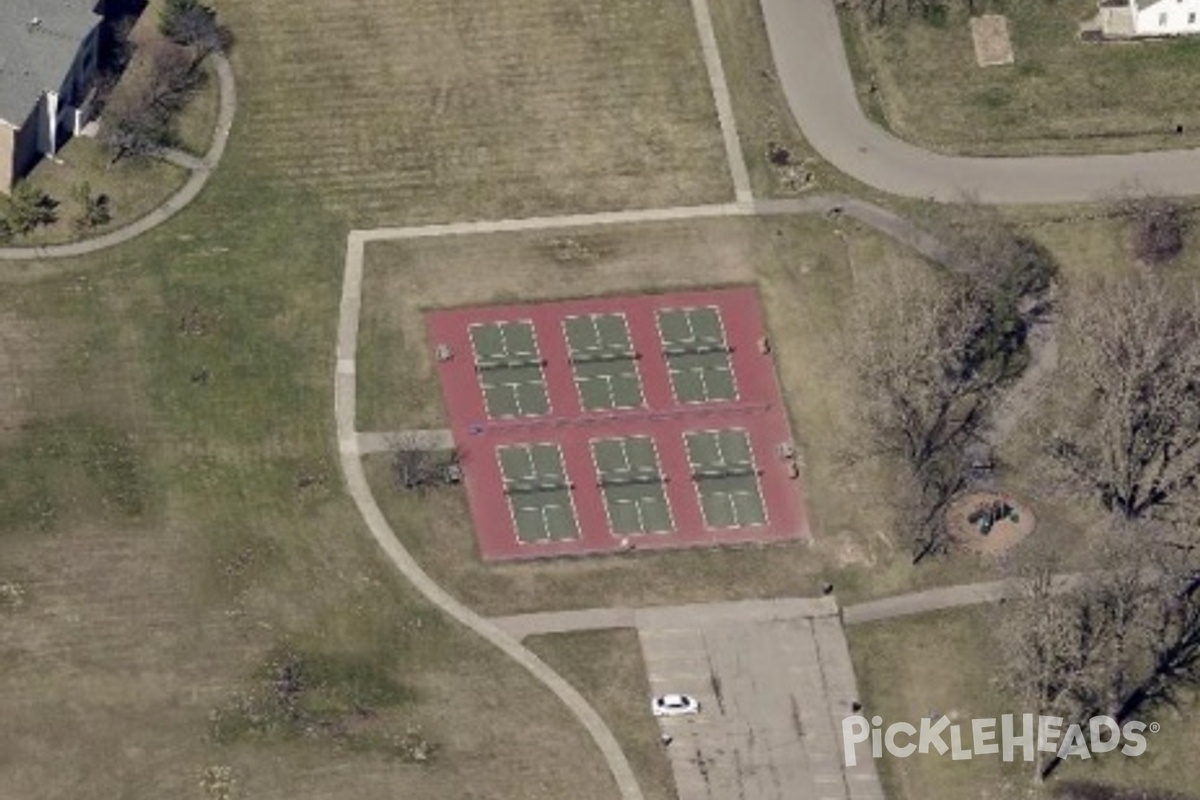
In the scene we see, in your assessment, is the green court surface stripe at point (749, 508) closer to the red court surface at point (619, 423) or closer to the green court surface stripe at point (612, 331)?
the red court surface at point (619, 423)

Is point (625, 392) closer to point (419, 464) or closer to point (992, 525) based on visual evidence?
point (419, 464)

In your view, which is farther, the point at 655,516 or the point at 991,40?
the point at 991,40

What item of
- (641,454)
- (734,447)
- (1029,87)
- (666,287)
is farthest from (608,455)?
(1029,87)

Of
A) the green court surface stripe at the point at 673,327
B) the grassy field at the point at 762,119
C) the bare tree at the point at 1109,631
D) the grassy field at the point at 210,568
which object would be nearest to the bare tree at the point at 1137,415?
the bare tree at the point at 1109,631

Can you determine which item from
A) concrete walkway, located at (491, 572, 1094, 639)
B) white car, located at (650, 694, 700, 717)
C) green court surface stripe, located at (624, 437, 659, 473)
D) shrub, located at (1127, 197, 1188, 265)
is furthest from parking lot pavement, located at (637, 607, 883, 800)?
shrub, located at (1127, 197, 1188, 265)

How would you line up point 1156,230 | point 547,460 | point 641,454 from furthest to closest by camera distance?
point 1156,230 < point 641,454 < point 547,460

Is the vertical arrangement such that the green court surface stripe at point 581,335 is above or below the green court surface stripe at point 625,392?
above

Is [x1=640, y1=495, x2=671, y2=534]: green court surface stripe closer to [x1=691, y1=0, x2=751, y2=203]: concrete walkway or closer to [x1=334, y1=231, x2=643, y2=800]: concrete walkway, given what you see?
[x1=334, y1=231, x2=643, y2=800]: concrete walkway

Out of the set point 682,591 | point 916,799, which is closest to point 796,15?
point 682,591
